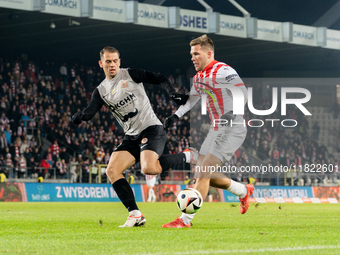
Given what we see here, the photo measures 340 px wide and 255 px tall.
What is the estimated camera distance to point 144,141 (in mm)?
7801

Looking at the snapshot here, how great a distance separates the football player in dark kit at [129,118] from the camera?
7.66 m

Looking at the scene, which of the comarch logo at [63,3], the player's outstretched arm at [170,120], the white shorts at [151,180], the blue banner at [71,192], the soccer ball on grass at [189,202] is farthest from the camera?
the comarch logo at [63,3]

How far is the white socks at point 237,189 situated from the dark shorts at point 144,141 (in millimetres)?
1088

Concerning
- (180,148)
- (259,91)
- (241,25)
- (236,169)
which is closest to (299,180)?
(236,169)

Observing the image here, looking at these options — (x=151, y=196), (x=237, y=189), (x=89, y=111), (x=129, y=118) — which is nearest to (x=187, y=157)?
(x=237, y=189)

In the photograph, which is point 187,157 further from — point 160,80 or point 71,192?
point 71,192

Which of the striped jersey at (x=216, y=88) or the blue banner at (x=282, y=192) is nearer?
the striped jersey at (x=216, y=88)

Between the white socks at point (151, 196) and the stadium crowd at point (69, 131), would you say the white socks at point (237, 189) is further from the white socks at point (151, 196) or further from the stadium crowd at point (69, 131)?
the stadium crowd at point (69, 131)

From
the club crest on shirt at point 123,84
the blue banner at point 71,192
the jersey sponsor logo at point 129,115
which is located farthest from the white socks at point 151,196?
the club crest on shirt at point 123,84

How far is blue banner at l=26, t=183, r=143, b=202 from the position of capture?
2242 centimetres

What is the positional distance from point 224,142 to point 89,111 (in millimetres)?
1942

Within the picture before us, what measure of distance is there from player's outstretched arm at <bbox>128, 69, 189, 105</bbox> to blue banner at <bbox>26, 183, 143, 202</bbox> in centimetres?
1548

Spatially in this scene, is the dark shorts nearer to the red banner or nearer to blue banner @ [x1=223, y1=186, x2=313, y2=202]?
blue banner @ [x1=223, y1=186, x2=313, y2=202]

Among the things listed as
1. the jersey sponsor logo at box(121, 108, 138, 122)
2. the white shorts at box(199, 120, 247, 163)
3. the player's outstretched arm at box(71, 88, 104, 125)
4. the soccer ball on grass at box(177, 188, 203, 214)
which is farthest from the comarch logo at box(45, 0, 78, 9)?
the soccer ball on grass at box(177, 188, 203, 214)
